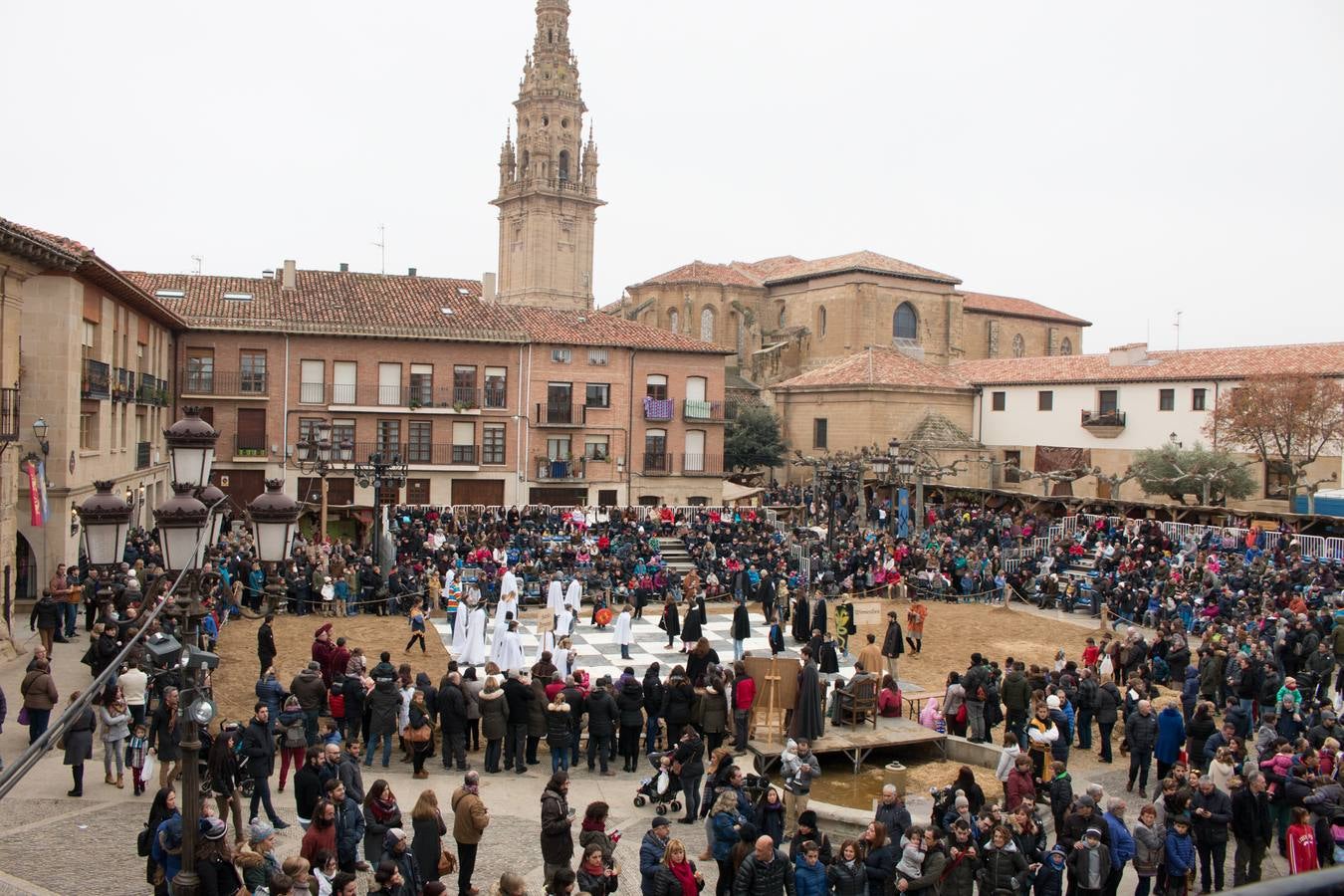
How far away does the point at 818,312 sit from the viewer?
2360 inches

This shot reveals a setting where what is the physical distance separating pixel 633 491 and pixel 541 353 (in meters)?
6.35

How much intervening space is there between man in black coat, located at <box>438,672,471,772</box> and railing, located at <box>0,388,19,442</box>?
9946 millimetres

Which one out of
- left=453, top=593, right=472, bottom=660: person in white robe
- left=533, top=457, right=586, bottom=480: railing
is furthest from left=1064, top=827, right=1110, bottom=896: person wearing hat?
left=533, top=457, right=586, bottom=480: railing

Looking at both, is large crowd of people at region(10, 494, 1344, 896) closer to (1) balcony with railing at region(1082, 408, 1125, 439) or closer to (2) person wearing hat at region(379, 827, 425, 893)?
(2) person wearing hat at region(379, 827, 425, 893)

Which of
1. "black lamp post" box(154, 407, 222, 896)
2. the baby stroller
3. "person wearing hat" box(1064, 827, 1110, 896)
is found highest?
"black lamp post" box(154, 407, 222, 896)

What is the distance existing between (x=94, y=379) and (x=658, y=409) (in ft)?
73.7

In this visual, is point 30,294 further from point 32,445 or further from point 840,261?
Result: point 840,261

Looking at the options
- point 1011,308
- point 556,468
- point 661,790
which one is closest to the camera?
point 661,790

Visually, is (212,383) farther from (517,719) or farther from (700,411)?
(517,719)

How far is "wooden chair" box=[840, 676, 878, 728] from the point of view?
50.5 feet

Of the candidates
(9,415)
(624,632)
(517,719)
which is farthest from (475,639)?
(9,415)

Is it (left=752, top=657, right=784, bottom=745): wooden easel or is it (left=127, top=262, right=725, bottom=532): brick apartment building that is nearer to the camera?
(left=752, top=657, right=784, bottom=745): wooden easel

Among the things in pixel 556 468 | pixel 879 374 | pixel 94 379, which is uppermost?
pixel 879 374

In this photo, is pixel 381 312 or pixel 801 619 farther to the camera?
pixel 381 312
